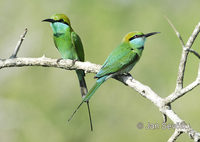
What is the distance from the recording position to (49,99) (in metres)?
5.71

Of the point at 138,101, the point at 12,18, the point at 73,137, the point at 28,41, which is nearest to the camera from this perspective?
the point at 73,137

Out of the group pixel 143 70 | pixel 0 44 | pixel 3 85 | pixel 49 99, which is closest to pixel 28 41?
pixel 0 44

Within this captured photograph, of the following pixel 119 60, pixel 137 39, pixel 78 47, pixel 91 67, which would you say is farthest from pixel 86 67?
pixel 78 47

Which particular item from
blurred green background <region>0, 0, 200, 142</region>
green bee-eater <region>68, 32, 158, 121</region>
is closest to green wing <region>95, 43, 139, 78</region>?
green bee-eater <region>68, 32, 158, 121</region>

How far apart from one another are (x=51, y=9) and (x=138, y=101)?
9.60ft

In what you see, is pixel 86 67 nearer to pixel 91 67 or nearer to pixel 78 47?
pixel 91 67

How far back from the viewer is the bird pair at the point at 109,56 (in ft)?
9.52

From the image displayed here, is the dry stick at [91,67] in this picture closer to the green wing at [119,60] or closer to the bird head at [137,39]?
the green wing at [119,60]

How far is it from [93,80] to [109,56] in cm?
254

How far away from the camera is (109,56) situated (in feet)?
10.5

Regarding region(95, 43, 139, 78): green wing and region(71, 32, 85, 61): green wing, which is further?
region(71, 32, 85, 61): green wing

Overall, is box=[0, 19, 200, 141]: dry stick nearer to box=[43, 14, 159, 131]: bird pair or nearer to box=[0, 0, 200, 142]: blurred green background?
box=[43, 14, 159, 131]: bird pair

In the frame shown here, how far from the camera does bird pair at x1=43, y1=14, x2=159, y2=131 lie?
9.52 feet

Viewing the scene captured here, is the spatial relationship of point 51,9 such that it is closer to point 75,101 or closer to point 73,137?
point 75,101
